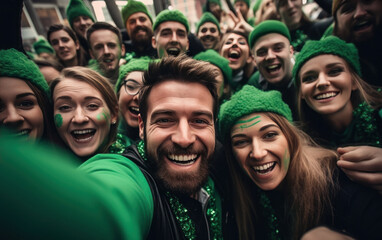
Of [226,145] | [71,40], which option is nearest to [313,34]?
[226,145]

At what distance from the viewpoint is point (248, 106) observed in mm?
1763

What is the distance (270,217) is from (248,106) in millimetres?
1124

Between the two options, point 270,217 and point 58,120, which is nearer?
point 270,217

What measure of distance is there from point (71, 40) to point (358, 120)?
5.57 metres

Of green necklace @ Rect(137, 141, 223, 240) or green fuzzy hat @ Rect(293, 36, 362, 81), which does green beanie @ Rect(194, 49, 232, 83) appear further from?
green necklace @ Rect(137, 141, 223, 240)

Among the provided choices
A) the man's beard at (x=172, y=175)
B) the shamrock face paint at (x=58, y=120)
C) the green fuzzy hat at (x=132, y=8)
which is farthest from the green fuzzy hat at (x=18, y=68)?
the green fuzzy hat at (x=132, y=8)

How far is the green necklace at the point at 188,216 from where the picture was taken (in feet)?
4.32

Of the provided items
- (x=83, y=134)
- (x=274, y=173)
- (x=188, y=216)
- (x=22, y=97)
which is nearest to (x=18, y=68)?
(x=22, y=97)

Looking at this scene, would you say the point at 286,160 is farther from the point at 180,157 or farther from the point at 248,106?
the point at 180,157

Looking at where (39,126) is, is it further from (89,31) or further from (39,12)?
(39,12)

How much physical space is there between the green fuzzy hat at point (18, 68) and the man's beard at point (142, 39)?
2.84 metres

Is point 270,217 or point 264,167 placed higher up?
point 264,167

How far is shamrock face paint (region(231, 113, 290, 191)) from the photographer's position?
65.1 inches

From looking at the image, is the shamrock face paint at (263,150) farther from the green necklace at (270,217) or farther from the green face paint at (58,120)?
the green face paint at (58,120)
